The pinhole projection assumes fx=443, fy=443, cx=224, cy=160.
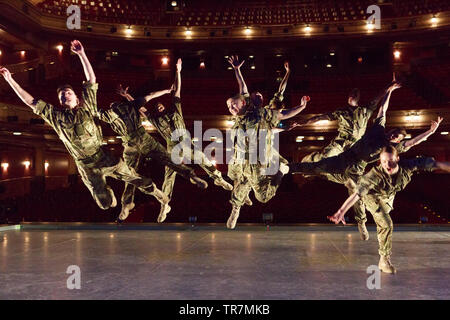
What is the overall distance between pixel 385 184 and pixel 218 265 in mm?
2868

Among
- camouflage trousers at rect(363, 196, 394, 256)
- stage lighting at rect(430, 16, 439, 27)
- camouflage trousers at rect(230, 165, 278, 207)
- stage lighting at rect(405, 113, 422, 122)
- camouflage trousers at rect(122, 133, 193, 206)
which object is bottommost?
camouflage trousers at rect(363, 196, 394, 256)

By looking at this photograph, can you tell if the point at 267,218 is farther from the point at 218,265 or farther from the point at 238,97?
the point at 238,97

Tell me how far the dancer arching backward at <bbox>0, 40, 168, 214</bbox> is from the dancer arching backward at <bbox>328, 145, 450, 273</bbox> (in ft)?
9.41

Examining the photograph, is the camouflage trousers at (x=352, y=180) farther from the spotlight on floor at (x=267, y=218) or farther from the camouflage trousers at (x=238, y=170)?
the spotlight on floor at (x=267, y=218)

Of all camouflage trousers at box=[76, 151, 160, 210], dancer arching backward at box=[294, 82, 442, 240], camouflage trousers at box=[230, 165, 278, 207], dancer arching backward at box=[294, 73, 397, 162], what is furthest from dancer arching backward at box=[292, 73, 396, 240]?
camouflage trousers at box=[76, 151, 160, 210]

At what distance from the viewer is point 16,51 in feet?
62.1

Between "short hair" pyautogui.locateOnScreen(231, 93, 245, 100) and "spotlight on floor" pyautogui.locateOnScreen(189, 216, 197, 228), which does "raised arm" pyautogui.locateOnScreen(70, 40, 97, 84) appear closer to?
"short hair" pyautogui.locateOnScreen(231, 93, 245, 100)

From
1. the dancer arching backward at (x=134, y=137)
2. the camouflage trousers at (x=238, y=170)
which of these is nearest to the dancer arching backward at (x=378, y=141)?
the camouflage trousers at (x=238, y=170)

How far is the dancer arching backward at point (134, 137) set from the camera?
5461mm

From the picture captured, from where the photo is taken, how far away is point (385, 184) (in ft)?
17.8

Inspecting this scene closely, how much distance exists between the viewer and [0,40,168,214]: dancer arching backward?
520cm

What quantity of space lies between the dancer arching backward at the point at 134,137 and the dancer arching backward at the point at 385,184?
77.8 inches

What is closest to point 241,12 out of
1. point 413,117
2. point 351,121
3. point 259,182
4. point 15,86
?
point 413,117
